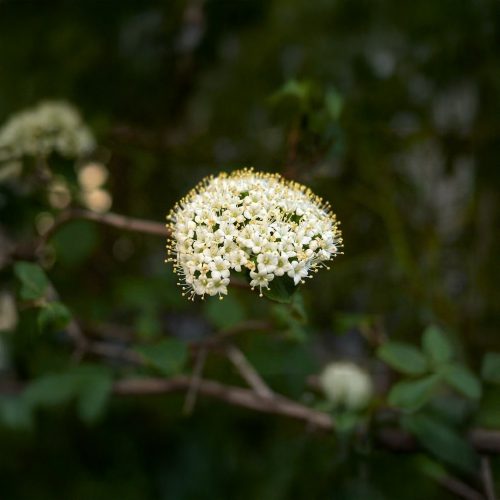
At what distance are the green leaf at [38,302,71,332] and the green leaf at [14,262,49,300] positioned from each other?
0.03 meters

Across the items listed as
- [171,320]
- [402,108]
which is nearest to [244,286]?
[402,108]

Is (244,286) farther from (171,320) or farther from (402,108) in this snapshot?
(171,320)

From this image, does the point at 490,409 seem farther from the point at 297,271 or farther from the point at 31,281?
the point at 31,281

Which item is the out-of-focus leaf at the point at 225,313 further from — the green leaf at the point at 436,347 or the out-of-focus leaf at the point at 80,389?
the green leaf at the point at 436,347

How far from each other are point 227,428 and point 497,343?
917 millimetres

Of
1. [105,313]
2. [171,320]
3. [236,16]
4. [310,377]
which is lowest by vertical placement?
[310,377]

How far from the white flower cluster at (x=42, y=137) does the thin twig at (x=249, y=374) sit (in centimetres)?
65

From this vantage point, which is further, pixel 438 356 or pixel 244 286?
pixel 438 356

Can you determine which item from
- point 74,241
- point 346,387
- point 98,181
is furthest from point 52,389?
point 98,181

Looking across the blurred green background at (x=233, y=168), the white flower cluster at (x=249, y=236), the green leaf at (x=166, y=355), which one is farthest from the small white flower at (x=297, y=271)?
the blurred green background at (x=233, y=168)

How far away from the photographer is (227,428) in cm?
228

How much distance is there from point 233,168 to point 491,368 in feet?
3.54

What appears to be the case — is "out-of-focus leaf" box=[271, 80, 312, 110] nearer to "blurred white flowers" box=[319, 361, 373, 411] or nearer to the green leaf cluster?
the green leaf cluster

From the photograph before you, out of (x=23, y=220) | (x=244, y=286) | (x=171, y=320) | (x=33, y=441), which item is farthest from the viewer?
(x=171, y=320)
